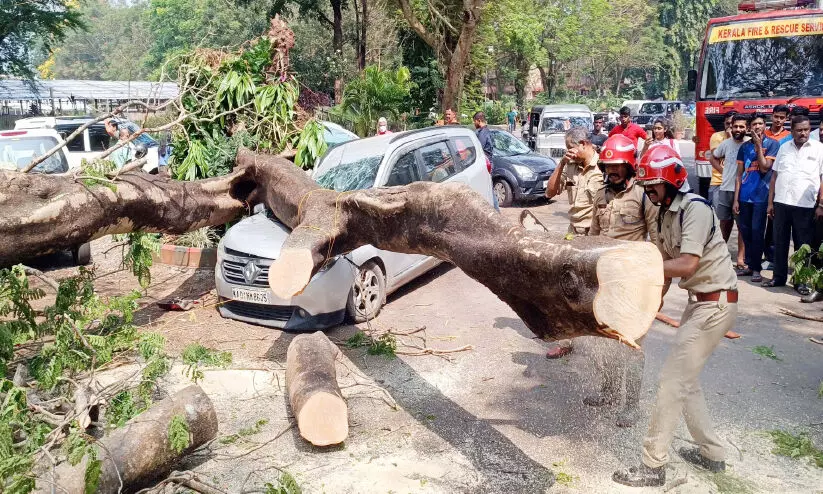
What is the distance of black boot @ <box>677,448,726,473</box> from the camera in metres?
4.43

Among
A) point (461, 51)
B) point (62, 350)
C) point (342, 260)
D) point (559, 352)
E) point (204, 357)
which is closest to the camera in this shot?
point (62, 350)

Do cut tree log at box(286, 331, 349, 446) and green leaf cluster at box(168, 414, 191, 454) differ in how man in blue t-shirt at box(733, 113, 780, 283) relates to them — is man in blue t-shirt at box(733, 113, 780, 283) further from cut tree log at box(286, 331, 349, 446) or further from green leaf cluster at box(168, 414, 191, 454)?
green leaf cluster at box(168, 414, 191, 454)

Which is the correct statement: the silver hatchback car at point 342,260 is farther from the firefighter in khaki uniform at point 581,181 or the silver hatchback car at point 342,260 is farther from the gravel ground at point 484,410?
the firefighter in khaki uniform at point 581,181

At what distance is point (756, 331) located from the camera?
7.06 m

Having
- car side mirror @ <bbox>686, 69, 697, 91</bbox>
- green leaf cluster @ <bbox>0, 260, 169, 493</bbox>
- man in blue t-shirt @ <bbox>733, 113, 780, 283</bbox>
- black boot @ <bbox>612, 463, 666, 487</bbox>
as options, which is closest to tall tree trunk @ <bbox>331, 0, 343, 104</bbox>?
car side mirror @ <bbox>686, 69, 697, 91</bbox>

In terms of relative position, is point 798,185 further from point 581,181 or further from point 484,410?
point 484,410

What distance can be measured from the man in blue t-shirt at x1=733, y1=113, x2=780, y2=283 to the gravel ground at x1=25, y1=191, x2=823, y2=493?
3.48 ft

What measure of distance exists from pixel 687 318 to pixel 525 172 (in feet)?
33.9

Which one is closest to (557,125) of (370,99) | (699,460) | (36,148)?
(370,99)

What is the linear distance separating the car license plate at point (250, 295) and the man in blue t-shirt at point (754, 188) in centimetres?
609

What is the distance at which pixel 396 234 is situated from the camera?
5090mm

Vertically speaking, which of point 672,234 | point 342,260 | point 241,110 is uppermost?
point 241,110

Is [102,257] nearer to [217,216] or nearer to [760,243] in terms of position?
[217,216]

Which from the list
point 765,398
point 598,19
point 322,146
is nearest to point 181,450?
point 765,398
